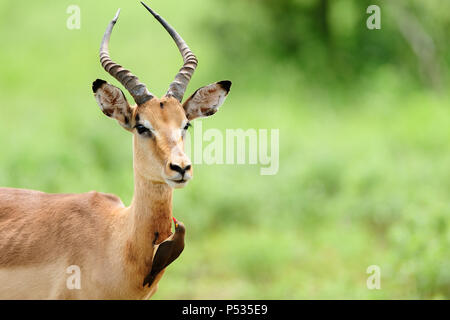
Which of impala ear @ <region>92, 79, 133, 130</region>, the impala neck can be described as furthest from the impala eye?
the impala neck

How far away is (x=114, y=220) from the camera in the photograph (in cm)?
512

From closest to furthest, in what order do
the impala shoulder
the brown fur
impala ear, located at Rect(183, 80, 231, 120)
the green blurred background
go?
the brown fur < impala ear, located at Rect(183, 80, 231, 120) < the impala shoulder < the green blurred background

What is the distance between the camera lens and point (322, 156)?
11641 millimetres

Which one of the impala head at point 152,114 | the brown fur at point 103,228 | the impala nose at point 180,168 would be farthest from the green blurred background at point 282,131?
the impala nose at point 180,168

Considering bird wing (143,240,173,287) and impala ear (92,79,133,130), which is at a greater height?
impala ear (92,79,133,130)

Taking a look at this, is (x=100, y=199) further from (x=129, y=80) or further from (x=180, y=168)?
(x=180, y=168)

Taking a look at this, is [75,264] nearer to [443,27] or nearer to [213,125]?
[213,125]

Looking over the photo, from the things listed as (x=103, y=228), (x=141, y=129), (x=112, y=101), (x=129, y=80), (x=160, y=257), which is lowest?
(x=160, y=257)

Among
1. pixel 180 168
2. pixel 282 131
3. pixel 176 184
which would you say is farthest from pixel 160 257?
pixel 282 131

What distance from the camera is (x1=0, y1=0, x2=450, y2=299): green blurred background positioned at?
9.40m

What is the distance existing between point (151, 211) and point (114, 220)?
48 centimetres

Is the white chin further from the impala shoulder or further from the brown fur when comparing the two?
the impala shoulder
